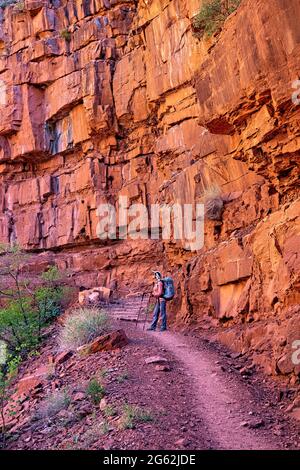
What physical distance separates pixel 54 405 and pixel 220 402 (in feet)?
9.24

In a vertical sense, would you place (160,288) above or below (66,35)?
below

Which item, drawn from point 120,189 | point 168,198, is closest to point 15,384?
point 168,198

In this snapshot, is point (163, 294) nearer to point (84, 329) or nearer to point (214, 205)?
point (84, 329)


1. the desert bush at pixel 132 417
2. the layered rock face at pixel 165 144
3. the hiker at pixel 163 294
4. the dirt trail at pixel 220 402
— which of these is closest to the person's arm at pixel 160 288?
the hiker at pixel 163 294

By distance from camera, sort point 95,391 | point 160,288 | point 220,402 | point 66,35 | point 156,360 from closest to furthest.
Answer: point 220,402 → point 95,391 → point 156,360 → point 160,288 → point 66,35

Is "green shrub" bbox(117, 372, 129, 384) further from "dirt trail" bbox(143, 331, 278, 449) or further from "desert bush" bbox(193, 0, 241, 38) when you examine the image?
"desert bush" bbox(193, 0, 241, 38)

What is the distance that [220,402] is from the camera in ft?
24.1

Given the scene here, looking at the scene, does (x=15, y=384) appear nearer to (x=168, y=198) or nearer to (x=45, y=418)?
(x=45, y=418)

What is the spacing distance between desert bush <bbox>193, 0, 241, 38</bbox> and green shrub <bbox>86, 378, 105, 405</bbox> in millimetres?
11477

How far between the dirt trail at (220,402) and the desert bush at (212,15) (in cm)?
1032

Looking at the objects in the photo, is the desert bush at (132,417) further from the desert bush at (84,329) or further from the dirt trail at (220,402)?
the desert bush at (84,329)

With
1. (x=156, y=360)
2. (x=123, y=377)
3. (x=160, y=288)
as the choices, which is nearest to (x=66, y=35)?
(x=160, y=288)

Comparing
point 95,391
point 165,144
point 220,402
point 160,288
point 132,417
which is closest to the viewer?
point 132,417

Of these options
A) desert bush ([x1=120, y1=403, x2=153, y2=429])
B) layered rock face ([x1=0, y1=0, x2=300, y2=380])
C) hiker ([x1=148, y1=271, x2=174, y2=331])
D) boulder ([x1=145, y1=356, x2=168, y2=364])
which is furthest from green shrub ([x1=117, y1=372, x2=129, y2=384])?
hiker ([x1=148, y1=271, x2=174, y2=331])
